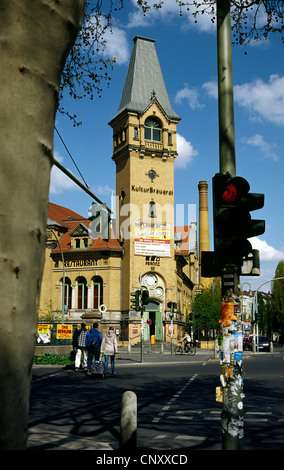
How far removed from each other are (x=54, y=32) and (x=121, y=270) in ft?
151

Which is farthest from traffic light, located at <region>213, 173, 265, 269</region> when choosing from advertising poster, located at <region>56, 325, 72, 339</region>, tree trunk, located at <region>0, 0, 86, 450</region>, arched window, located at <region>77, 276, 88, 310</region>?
arched window, located at <region>77, 276, 88, 310</region>

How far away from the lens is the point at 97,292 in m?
48.4

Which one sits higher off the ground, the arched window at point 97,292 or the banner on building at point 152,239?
the banner on building at point 152,239

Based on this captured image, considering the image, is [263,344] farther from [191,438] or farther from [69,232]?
[191,438]

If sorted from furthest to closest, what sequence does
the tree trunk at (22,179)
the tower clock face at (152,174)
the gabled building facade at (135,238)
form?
1. the tower clock face at (152,174)
2. the gabled building facade at (135,238)
3. the tree trunk at (22,179)

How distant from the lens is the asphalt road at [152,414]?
6922mm

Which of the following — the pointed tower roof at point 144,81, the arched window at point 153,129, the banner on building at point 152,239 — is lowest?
the banner on building at point 152,239

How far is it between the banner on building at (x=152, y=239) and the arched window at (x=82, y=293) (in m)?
6.50

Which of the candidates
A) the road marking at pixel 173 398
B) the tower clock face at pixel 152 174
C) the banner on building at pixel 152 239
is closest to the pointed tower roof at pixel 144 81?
the tower clock face at pixel 152 174

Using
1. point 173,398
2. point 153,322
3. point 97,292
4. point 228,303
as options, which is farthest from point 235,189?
point 97,292

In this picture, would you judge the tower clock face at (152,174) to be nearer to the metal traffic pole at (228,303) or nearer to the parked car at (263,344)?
the parked car at (263,344)

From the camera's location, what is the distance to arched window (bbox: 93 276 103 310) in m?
47.8

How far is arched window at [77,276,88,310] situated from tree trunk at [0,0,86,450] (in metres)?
47.0

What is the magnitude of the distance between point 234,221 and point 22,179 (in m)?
3.18
